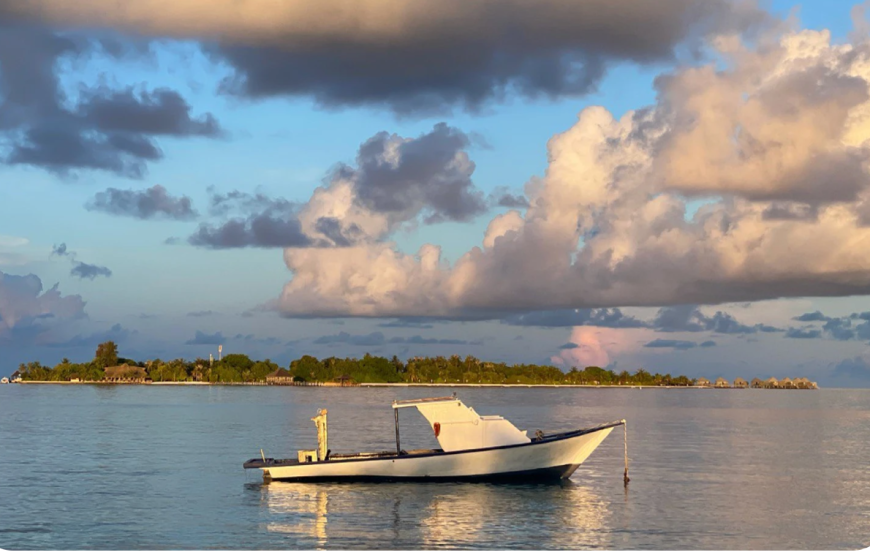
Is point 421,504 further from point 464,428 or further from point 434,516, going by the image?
point 464,428

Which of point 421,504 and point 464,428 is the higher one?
point 464,428

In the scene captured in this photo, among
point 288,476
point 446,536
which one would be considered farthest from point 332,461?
point 446,536

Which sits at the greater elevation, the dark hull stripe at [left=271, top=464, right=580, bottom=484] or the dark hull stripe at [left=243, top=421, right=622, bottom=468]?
the dark hull stripe at [left=243, top=421, right=622, bottom=468]

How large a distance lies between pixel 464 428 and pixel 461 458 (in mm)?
1722

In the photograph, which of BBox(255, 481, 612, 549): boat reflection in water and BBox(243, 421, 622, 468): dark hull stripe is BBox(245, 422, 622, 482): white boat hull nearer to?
BBox(243, 421, 622, 468): dark hull stripe

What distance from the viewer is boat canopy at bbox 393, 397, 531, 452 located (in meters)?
51.8

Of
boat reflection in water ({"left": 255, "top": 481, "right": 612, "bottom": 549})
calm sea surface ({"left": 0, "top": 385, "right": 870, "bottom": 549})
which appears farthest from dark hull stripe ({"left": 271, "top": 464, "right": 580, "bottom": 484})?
calm sea surface ({"left": 0, "top": 385, "right": 870, "bottom": 549})

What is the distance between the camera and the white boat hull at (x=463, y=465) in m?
51.3

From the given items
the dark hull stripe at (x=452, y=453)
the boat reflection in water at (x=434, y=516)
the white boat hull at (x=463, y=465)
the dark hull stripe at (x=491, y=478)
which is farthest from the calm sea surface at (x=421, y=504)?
the dark hull stripe at (x=452, y=453)

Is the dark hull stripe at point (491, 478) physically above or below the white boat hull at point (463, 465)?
below

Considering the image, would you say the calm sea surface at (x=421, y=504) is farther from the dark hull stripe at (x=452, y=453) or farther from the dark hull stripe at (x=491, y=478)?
the dark hull stripe at (x=452, y=453)

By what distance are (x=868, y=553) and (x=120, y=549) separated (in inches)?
1146

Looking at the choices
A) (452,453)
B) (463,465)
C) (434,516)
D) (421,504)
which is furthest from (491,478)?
(434,516)

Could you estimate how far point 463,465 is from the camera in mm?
51500
